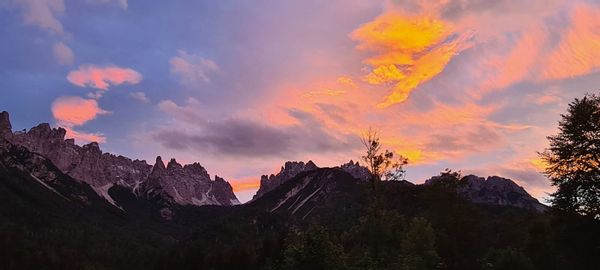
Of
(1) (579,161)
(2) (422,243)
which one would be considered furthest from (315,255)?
(2) (422,243)

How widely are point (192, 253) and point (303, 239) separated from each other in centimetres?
17315

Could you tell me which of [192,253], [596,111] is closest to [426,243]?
[596,111]

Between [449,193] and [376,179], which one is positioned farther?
[449,193]

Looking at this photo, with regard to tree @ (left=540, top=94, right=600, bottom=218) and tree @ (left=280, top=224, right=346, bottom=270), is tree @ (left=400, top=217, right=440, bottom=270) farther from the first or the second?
tree @ (left=280, top=224, right=346, bottom=270)

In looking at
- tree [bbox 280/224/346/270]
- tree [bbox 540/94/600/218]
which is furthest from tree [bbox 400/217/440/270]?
tree [bbox 280/224/346/270]

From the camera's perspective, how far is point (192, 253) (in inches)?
7377

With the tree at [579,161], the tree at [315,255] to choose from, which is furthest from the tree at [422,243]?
the tree at [315,255]

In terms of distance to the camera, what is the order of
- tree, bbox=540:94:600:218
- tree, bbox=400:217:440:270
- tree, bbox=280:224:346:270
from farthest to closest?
tree, bbox=400:217:440:270
tree, bbox=540:94:600:218
tree, bbox=280:224:346:270

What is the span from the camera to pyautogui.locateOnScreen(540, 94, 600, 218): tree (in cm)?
3544

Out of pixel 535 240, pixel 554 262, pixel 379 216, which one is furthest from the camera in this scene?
pixel 535 240

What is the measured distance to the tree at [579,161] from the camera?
35438 millimetres

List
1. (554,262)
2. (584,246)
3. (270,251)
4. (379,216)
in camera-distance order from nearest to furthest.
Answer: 1. (584,246)
2. (379,216)
3. (554,262)
4. (270,251)

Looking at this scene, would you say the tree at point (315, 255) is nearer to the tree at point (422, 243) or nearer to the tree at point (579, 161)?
the tree at point (579, 161)

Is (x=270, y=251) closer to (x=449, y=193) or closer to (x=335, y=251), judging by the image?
(x=449, y=193)
